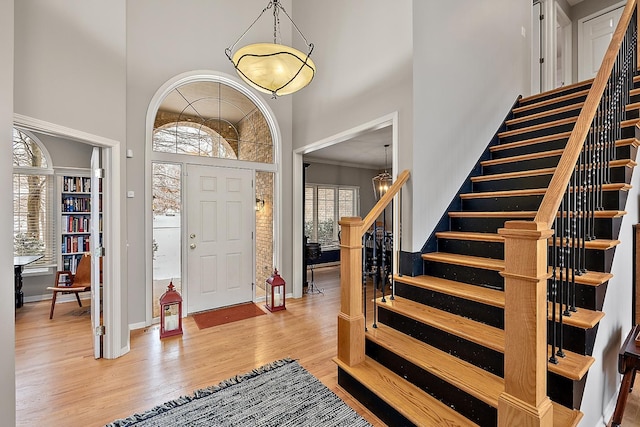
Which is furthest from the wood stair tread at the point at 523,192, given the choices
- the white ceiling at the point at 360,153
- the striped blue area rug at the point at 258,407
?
the striped blue area rug at the point at 258,407

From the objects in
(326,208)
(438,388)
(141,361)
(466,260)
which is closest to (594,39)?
(466,260)

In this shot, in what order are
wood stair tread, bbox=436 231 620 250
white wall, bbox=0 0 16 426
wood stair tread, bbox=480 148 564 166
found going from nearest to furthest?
1. white wall, bbox=0 0 16 426
2. wood stair tread, bbox=436 231 620 250
3. wood stair tread, bbox=480 148 564 166

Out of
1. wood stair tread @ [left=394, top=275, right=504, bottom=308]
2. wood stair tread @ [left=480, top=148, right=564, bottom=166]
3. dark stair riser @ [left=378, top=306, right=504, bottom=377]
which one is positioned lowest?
dark stair riser @ [left=378, top=306, right=504, bottom=377]

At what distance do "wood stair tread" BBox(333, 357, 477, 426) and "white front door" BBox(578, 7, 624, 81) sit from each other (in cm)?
596

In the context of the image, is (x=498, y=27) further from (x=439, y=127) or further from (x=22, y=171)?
(x=22, y=171)

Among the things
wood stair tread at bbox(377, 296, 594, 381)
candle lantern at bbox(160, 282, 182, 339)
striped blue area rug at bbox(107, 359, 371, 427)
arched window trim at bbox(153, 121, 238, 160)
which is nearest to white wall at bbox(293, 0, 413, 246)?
wood stair tread at bbox(377, 296, 594, 381)

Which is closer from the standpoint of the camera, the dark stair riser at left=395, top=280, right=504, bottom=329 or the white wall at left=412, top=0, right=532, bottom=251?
the dark stair riser at left=395, top=280, right=504, bottom=329

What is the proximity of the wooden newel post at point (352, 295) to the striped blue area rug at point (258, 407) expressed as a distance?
331 mm

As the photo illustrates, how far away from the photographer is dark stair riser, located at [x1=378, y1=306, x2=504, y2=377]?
1.72 m

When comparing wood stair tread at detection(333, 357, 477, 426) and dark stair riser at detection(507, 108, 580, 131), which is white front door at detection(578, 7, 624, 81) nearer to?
dark stair riser at detection(507, 108, 580, 131)

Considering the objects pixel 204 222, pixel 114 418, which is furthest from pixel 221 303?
pixel 114 418

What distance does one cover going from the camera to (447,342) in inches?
77.9

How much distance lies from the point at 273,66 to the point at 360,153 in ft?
14.6

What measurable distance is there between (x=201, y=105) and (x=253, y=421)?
361 centimetres
